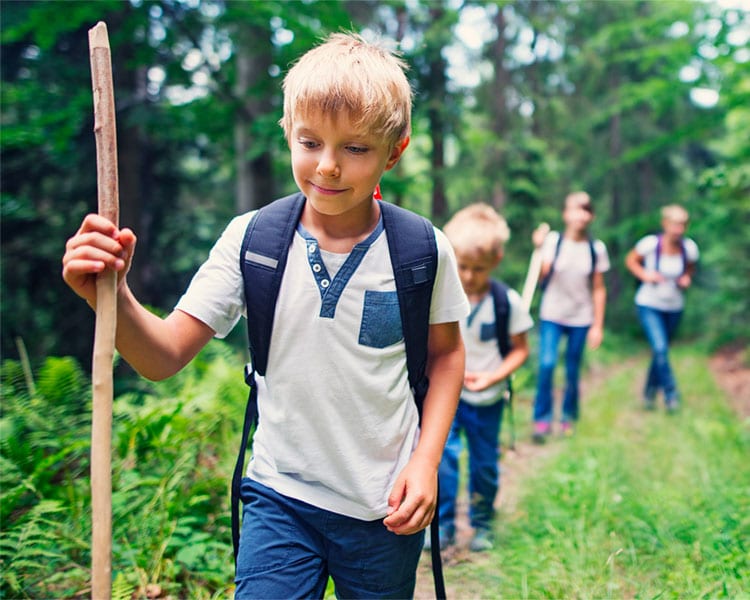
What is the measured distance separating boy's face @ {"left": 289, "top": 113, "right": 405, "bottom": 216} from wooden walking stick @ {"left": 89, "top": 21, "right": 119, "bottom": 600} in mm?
528

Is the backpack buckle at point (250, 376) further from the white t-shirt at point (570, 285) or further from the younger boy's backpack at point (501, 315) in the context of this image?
the white t-shirt at point (570, 285)

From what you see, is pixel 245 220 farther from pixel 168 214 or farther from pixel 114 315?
pixel 168 214

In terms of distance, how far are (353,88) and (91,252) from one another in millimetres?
797

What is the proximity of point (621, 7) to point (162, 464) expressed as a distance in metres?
15.4

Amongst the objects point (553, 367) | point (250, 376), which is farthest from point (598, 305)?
point (250, 376)

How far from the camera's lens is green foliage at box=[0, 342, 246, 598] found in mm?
2934

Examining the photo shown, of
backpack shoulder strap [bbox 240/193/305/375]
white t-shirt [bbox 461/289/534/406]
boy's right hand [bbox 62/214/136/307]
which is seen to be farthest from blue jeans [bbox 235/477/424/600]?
white t-shirt [bbox 461/289/534/406]

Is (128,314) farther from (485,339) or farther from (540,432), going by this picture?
(540,432)

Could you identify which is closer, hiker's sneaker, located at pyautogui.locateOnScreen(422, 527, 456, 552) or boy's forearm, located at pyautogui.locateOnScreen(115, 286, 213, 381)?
boy's forearm, located at pyautogui.locateOnScreen(115, 286, 213, 381)

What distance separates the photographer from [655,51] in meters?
10.0

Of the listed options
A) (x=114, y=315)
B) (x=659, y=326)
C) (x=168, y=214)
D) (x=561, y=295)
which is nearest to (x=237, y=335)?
(x=168, y=214)

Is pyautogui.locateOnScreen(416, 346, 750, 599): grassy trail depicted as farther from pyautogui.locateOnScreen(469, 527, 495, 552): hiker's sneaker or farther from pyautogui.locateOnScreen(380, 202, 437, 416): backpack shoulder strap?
pyautogui.locateOnScreen(380, 202, 437, 416): backpack shoulder strap

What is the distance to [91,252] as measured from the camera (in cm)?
136

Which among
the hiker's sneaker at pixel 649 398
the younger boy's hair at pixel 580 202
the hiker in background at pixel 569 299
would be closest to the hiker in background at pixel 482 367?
the hiker in background at pixel 569 299
